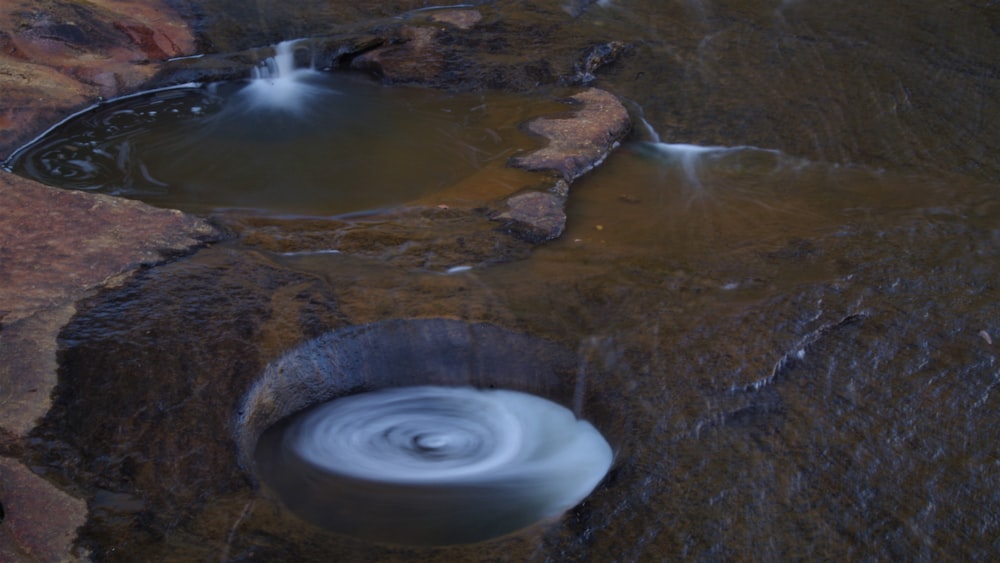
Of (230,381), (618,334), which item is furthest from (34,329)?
(618,334)

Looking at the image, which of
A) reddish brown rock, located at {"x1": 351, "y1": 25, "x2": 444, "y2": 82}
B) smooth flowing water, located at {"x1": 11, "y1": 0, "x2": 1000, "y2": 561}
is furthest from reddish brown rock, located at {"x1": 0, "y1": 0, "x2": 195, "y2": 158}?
smooth flowing water, located at {"x1": 11, "y1": 0, "x2": 1000, "y2": 561}

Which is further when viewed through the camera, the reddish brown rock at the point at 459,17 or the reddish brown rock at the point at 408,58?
the reddish brown rock at the point at 459,17

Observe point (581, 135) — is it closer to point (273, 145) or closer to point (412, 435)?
point (273, 145)

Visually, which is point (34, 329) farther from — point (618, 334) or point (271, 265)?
point (618, 334)

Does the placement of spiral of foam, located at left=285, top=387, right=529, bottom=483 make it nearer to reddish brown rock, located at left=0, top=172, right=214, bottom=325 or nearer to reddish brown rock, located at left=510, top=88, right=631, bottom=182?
reddish brown rock, located at left=0, top=172, right=214, bottom=325

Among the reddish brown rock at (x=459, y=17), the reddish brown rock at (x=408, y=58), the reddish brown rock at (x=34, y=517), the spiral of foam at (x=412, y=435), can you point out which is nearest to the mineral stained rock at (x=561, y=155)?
the spiral of foam at (x=412, y=435)

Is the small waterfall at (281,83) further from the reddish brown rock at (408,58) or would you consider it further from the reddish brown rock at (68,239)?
the reddish brown rock at (68,239)
